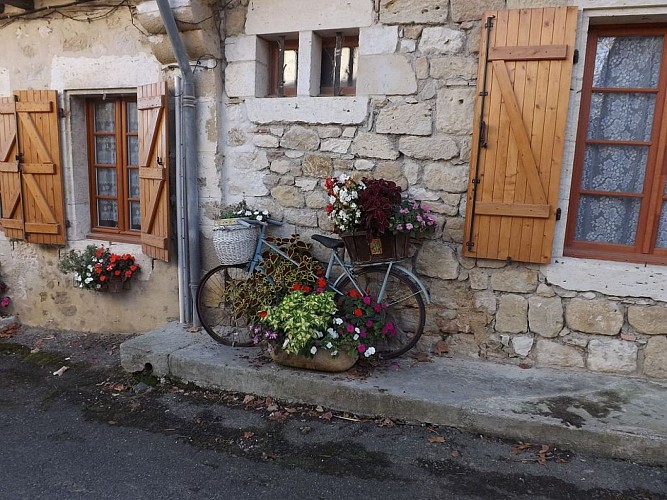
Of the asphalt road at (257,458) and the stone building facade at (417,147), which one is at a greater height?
the stone building facade at (417,147)

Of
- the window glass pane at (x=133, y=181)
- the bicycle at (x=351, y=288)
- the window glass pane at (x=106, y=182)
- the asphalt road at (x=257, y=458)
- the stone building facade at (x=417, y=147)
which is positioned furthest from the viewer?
the window glass pane at (x=106, y=182)

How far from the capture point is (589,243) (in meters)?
3.73

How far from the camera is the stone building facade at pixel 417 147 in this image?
356cm

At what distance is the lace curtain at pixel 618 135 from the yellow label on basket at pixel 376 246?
148 cm

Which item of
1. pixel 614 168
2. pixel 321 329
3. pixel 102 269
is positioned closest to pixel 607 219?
pixel 614 168

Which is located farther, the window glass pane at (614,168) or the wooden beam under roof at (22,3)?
the wooden beam under roof at (22,3)

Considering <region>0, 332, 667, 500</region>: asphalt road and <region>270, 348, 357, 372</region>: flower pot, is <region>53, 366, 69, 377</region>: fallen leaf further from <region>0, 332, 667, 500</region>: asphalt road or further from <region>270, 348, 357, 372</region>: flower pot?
<region>270, 348, 357, 372</region>: flower pot

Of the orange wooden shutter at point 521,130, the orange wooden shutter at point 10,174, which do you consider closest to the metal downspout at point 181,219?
the orange wooden shutter at point 10,174

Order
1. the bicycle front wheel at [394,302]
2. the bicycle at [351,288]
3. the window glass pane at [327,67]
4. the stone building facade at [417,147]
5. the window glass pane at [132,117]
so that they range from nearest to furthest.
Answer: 1. the stone building facade at [417,147]
2. the bicycle at [351,288]
3. the bicycle front wheel at [394,302]
4. the window glass pane at [327,67]
5. the window glass pane at [132,117]

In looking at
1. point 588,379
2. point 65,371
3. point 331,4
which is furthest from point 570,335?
point 65,371

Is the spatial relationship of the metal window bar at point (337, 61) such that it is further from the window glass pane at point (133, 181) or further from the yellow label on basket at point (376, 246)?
the window glass pane at point (133, 181)

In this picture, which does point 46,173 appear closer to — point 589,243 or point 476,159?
point 476,159

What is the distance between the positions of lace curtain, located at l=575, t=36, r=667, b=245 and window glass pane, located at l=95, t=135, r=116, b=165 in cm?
447

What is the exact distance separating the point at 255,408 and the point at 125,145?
3.15 m
